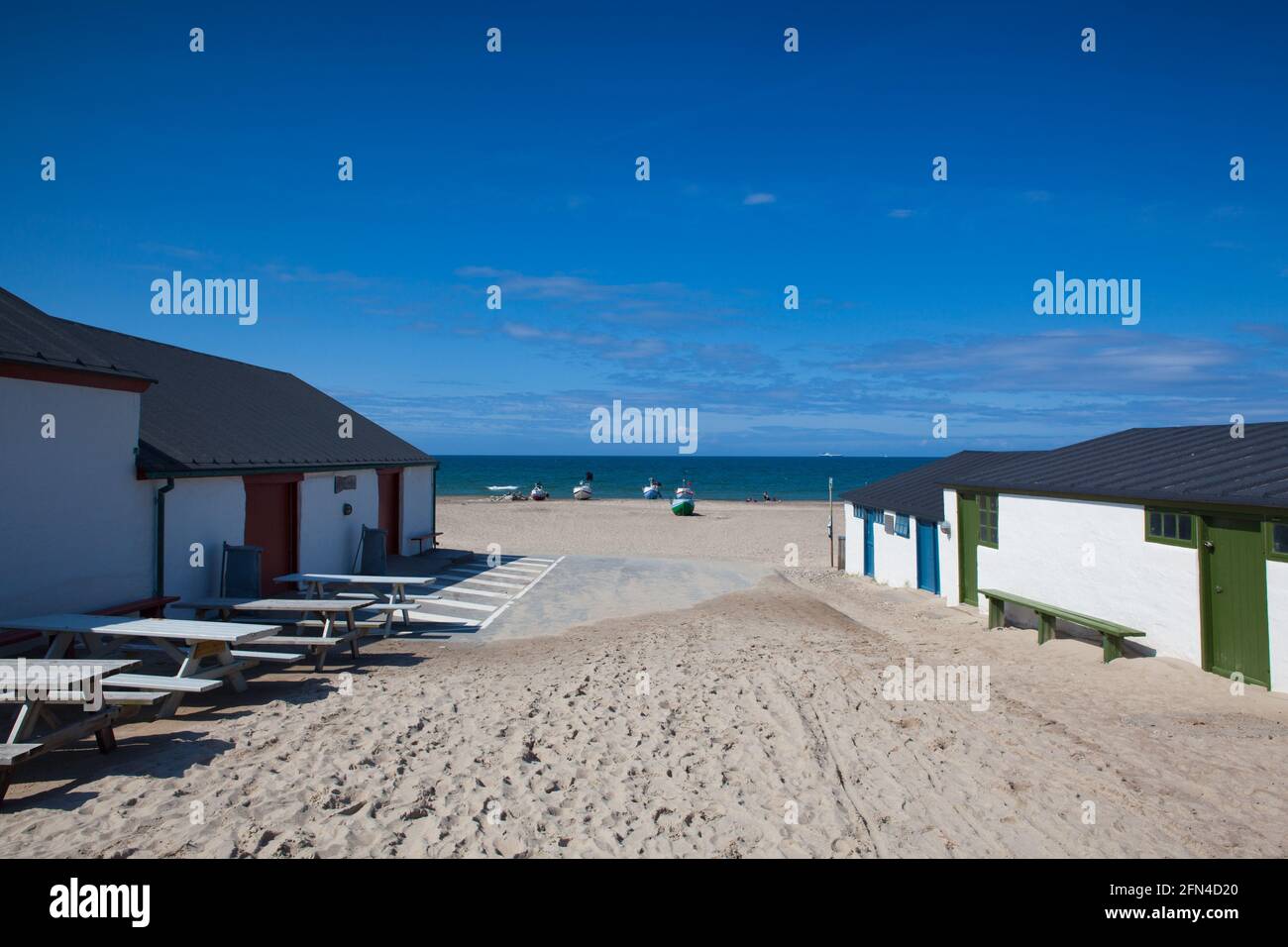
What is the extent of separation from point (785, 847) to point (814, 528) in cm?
3108

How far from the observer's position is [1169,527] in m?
9.29

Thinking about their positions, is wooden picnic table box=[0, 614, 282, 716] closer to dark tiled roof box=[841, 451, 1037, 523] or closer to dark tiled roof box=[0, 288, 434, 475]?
dark tiled roof box=[0, 288, 434, 475]

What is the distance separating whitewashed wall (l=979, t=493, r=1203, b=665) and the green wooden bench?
0.22 meters

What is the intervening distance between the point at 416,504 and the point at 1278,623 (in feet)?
60.1

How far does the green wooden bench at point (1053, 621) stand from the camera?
9516 mm

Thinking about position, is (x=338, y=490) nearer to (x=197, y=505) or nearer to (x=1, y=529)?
(x=197, y=505)

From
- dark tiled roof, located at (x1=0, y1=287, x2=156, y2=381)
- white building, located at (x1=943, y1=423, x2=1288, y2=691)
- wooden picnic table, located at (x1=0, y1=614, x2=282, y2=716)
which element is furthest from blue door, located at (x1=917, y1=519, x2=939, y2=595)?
dark tiled roof, located at (x1=0, y1=287, x2=156, y2=381)

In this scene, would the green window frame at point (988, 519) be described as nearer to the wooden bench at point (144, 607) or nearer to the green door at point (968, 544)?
the green door at point (968, 544)

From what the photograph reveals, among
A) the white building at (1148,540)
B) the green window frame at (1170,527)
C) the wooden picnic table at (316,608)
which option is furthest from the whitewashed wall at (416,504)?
the green window frame at (1170,527)

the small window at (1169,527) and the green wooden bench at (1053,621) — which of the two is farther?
the green wooden bench at (1053,621)

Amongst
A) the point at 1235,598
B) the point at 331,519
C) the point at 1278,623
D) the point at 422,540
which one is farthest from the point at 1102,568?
the point at 422,540

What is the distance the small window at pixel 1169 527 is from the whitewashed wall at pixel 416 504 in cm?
1637

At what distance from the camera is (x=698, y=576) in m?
18.6
